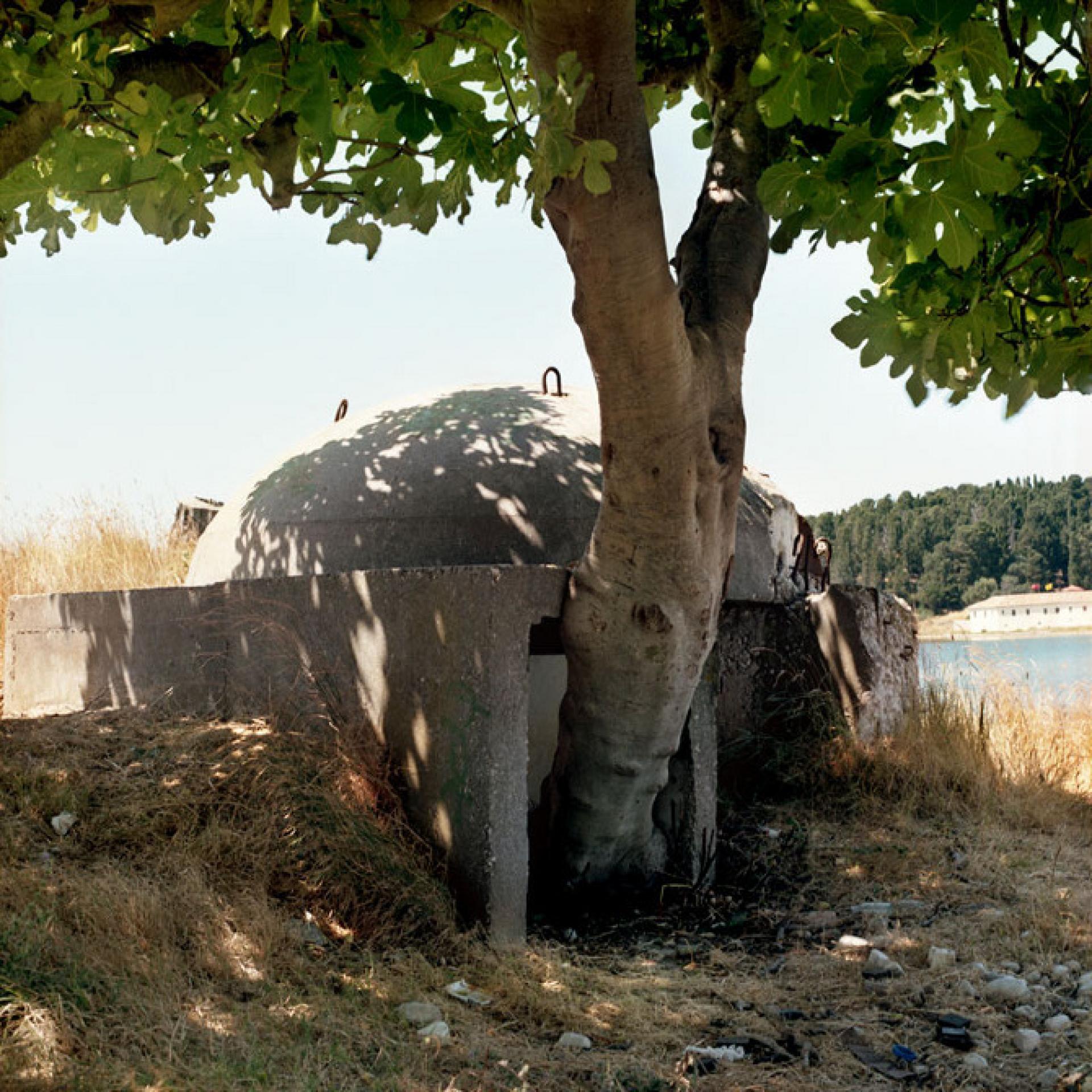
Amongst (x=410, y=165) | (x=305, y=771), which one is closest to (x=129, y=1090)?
(x=305, y=771)

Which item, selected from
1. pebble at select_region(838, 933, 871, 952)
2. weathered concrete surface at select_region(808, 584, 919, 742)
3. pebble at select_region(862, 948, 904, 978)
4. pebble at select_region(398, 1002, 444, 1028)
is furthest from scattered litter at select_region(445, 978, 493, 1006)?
weathered concrete surface at select_region(808, 584, 919, 742)

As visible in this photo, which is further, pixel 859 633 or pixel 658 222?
pixel 859 633

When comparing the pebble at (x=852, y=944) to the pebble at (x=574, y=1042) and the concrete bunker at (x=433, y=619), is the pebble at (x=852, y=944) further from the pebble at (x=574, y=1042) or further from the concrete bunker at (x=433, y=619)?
the pebble at (x=574, y=1042)

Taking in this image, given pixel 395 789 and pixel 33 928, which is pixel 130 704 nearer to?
pixel 395 789

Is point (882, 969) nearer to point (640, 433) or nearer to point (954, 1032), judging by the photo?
point (954, 1032)

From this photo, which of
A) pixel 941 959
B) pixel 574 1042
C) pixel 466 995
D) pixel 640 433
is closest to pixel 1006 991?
pixel 941 959

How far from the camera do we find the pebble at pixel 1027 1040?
144 inches

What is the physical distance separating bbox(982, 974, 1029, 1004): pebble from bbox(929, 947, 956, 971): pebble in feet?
0.71

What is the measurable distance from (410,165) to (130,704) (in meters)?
3.46

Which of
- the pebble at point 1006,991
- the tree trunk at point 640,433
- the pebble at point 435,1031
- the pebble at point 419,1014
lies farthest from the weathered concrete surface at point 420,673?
the pebble at point 1006,991

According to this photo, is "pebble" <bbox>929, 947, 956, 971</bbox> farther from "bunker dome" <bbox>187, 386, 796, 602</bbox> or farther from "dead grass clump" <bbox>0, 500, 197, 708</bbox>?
"dead grass clump" <bbox>0, 500, 197, 708</bbox>

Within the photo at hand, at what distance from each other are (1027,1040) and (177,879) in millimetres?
2951

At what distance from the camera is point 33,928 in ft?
11.4

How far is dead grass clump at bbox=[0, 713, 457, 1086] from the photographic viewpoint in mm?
3160
